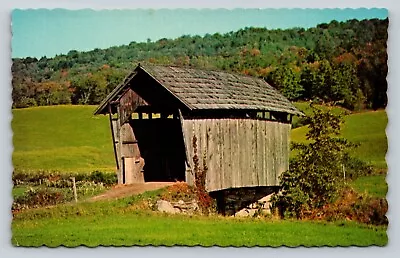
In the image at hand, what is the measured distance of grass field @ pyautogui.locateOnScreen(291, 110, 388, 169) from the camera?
30.7 feet

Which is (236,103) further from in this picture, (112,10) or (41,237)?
(41,237)

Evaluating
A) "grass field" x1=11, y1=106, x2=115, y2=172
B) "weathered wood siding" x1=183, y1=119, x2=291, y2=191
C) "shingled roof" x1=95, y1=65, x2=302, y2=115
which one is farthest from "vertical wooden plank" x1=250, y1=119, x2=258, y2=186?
"grass field" x1=11, y1=106, x2=115, y2=172

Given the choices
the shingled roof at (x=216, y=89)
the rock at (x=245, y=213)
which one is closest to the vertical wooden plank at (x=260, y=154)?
the shingled roof at (x=216, y=89)

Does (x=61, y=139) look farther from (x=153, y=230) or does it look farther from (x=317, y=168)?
(x=317, y=168)

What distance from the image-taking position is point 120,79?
959cm

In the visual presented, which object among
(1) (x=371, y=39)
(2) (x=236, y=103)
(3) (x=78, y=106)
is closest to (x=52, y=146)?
(3) (x=78, y=106)

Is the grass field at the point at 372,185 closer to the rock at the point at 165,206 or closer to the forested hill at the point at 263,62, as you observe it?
the forested hill at the point at 263,62

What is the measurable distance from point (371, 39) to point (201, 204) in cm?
268

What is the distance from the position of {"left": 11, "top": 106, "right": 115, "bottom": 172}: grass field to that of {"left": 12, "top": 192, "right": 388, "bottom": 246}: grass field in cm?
52

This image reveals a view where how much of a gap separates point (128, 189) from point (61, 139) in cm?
95

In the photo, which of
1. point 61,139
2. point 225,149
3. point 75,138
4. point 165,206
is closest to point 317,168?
point 225,149

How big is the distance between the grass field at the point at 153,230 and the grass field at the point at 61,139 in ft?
1.69

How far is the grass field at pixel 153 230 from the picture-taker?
9078 millimetres

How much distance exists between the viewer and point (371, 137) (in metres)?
9.37
